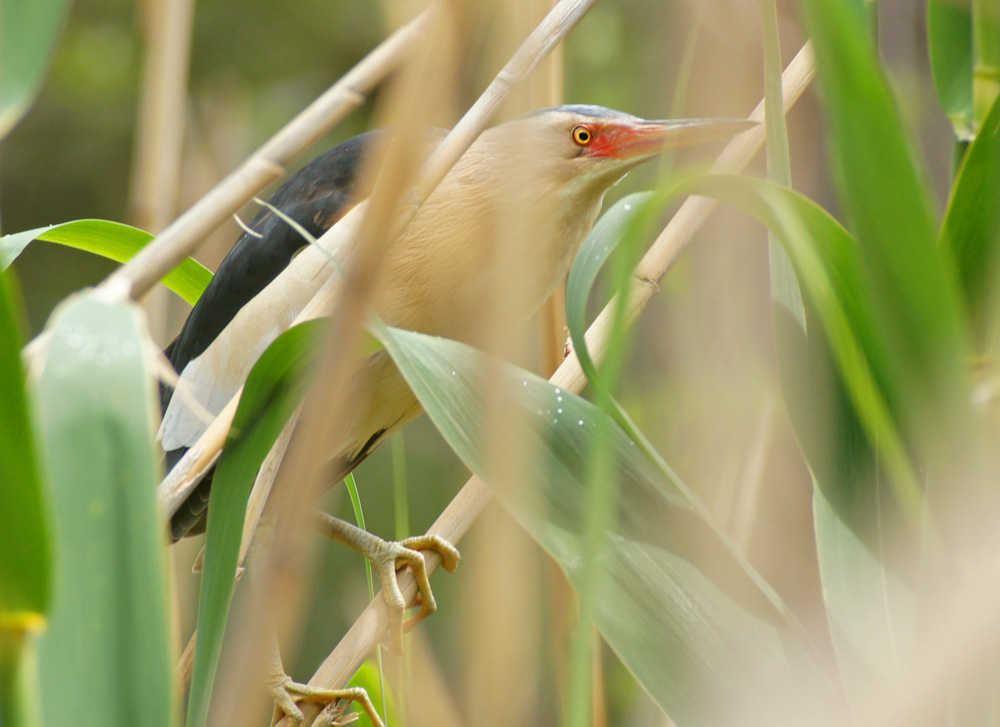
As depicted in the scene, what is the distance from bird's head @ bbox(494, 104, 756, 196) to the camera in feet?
3.74

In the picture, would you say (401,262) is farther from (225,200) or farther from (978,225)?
(978,225)

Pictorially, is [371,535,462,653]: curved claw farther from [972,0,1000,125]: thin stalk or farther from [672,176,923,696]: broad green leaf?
[972,0,1000,125]: thin stalk

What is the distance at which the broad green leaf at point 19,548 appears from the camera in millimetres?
352

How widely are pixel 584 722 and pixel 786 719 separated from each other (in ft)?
0.54

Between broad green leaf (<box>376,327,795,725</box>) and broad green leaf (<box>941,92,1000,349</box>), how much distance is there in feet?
0.70

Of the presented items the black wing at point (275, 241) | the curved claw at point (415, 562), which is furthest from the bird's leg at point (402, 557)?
the black wing at point (275, 241)

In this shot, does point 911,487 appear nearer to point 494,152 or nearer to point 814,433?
point 814,433

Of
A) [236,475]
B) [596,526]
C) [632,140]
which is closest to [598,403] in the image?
[596,526]

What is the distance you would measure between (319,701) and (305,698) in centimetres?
3

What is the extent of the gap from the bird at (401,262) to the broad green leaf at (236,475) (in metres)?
0.39

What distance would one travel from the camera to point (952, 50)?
0.73 m

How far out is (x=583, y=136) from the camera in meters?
1.19

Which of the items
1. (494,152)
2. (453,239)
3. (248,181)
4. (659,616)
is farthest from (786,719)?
(494,152)

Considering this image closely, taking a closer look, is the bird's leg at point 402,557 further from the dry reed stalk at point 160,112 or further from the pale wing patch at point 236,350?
the dry reed stalk at point 160,112
